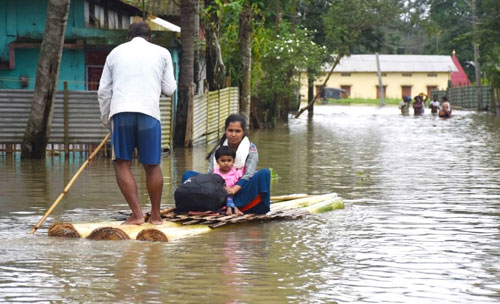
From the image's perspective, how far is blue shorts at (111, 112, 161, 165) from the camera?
9.62 m

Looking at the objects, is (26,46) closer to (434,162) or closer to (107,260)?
(434,162)

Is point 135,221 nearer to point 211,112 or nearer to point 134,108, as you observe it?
point 134,108

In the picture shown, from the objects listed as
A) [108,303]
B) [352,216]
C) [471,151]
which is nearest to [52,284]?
[108,303]

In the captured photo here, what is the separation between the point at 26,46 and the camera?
25.4m

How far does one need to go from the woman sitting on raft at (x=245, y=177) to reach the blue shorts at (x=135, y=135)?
3.51 ft

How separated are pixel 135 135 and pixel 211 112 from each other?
17.6 metres

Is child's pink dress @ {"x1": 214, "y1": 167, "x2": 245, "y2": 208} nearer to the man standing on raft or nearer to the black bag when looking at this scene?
the black bag

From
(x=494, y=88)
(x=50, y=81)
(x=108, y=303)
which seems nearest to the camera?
(x=108, y=303)

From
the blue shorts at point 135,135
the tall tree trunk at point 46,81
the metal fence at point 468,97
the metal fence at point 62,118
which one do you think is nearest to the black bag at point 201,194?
the blue shorts at point 135,135

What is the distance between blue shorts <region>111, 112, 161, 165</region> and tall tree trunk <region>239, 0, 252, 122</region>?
20170 millimetres

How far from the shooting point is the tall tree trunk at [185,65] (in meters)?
24.1

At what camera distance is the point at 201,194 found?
33.2 feet

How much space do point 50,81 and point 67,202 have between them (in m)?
6.44

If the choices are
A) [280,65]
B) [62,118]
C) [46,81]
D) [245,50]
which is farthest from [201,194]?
[280,65]
